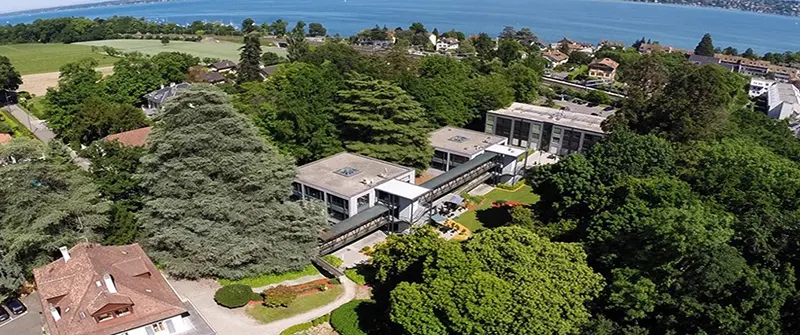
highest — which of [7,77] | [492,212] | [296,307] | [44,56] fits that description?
[7,77]

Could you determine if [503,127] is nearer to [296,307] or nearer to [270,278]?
[270,278]

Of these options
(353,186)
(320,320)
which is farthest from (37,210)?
(353,186)

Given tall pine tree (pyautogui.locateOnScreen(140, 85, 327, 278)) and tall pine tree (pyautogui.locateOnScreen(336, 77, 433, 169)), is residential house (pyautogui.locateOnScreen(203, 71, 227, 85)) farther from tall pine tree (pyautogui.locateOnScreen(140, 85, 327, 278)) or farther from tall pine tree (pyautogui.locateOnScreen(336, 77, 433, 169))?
tall pine tree (pyautogui.locateOnScreen(140, 85, 327, 278))

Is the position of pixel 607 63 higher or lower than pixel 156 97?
higher

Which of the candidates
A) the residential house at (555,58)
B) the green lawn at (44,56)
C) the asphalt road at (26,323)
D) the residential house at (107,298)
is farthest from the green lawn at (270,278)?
Result: the residential house at (555,58)

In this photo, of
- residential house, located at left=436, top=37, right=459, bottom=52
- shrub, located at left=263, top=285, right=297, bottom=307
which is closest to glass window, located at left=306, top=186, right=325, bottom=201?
shrub, located at left=263, top=285, right=297, bottom=307

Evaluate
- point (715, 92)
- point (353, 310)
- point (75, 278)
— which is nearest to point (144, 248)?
point (75, 278)
